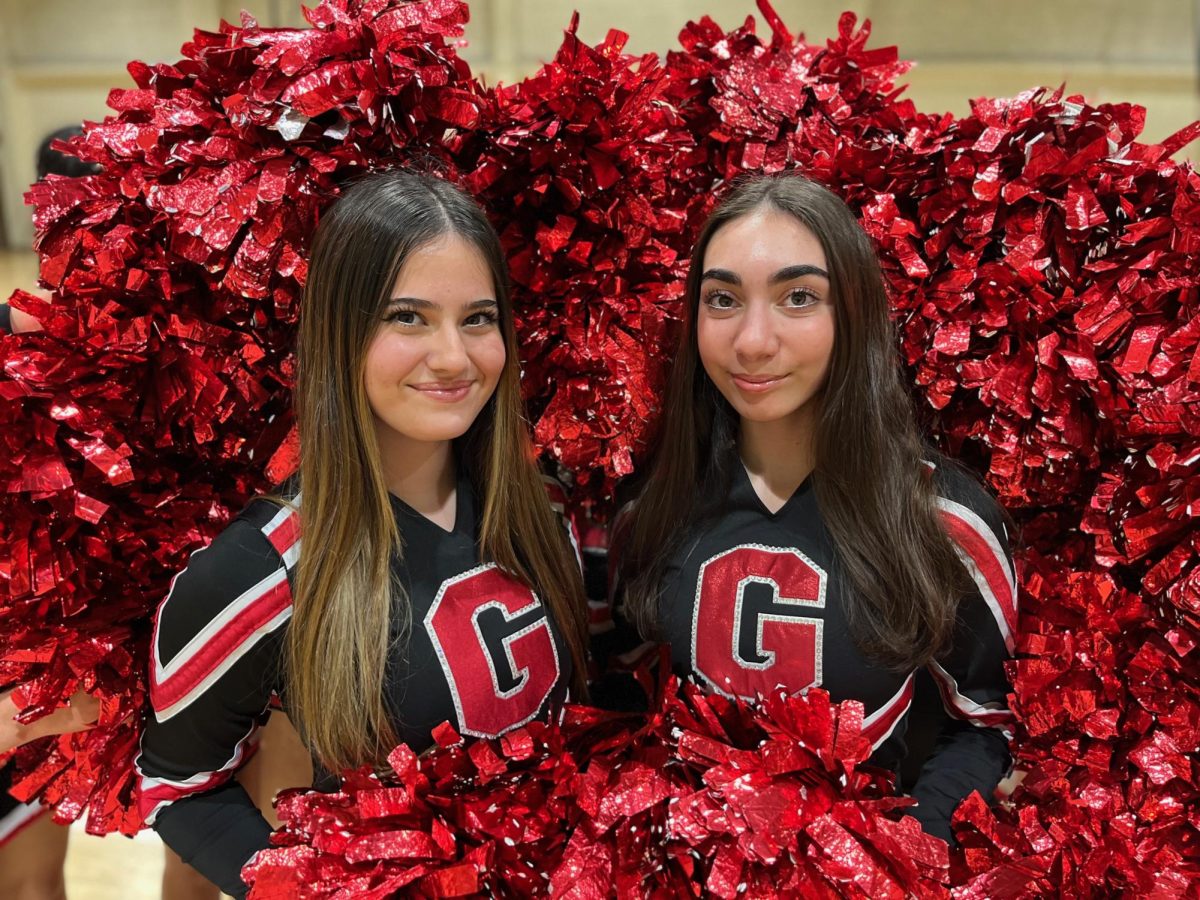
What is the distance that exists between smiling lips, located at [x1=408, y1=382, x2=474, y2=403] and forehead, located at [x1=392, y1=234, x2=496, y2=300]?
11cm

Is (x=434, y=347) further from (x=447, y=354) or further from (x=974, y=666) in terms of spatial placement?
(x=974, y=666)

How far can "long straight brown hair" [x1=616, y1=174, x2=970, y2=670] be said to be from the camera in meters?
1.30

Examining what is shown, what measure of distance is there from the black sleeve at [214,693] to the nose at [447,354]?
0.30 metres

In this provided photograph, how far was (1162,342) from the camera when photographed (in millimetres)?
1251

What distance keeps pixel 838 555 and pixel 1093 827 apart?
1.55ft

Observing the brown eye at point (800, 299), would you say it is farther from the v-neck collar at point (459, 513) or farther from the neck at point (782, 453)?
the v-neck collar at point (459, 513)

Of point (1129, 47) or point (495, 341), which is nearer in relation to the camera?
point (495, 341)

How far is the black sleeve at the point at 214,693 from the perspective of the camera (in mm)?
1179

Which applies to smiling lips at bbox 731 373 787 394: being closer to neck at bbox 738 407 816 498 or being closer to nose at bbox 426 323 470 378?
neck at bbox 738 407 816 498

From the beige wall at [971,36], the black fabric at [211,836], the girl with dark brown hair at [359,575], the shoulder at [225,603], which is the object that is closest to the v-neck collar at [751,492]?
the girl with dark brown hair at [359,575]

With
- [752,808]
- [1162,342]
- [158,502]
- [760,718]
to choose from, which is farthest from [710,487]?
[158,502]

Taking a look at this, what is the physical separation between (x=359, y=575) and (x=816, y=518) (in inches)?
24.8

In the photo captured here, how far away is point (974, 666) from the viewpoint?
1414mm

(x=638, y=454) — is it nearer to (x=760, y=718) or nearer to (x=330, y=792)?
(x=760, y=718)
